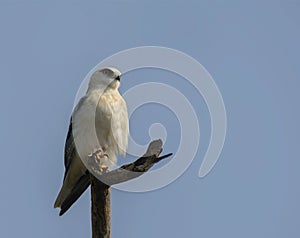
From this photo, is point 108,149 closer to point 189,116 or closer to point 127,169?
point 189,116

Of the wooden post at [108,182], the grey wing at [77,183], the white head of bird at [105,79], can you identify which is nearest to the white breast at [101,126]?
the grey wing at [77,183]

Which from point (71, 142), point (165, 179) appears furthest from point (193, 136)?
point (71, 142)

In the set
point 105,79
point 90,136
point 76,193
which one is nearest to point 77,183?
point 76,193

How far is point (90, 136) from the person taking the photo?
37.1 feet

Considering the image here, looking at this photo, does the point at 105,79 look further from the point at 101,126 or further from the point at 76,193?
the point at 76,193

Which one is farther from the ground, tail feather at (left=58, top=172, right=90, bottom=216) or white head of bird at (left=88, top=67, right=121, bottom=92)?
white head of bird at (left=88, top=67, right=121, bottom=92)

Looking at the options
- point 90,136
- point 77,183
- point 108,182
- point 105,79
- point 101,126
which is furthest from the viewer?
point 105,79

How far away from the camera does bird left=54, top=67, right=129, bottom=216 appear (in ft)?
36.6

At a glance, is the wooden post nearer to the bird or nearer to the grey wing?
the bird

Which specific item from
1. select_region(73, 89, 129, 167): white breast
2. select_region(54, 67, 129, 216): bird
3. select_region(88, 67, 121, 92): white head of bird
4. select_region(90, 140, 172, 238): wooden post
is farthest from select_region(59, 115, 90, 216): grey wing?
select_region(90, 140, 172, 238): wooden post

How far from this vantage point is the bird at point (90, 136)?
1114 cm

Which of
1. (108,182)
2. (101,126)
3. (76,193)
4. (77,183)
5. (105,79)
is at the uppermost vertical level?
(105,79)

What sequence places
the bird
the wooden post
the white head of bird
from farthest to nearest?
1. the white head of bird
2. the bird
3. the wooden post

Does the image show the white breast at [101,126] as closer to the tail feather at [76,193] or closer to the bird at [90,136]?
the bird at [90,136]
